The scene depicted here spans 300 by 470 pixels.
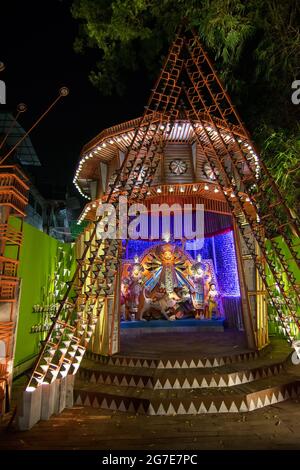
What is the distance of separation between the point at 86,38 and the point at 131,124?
2.64 metres

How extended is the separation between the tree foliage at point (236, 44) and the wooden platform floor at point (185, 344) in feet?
11.8

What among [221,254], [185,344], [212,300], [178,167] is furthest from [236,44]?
[212,300]

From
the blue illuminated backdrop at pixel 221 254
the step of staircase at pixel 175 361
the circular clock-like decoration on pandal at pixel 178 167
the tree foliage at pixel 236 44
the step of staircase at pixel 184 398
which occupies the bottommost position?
the step of staircase at pixel 184 398

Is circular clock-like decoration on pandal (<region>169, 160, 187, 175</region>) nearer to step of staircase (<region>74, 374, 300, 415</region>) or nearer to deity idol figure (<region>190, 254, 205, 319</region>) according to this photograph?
deity idol figure (<region>190, 254, 205, 319</region>)

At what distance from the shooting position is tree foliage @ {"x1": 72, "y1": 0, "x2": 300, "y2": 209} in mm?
5902

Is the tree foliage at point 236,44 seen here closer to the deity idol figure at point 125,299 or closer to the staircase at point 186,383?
the staircase at point 186,383

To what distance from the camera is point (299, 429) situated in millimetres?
4086

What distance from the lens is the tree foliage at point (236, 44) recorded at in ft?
19.4

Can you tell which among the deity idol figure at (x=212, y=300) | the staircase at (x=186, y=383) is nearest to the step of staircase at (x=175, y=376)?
the staircase at (x=186, y=383)

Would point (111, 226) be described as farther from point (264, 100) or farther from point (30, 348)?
point (264, 100)

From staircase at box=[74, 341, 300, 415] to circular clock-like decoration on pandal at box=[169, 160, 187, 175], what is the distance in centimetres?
433

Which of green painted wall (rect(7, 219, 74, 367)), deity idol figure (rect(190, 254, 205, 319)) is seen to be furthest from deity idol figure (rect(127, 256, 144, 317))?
→ green painted wall (rect(7, 219, 74, 367))

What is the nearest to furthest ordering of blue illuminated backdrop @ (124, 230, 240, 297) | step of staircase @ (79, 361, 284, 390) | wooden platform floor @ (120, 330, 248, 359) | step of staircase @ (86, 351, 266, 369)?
1. step of staircase @ (79, 361, 284, 390)
2. step of staircase @ (86, 351, 266, 369)
3. wooden platform floor @ (120, 330, 248, 359)
4. blue illuminated backdrop @ (124, 230, 240, 297)

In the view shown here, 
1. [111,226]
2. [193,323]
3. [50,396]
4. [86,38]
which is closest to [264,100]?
[86,38]
